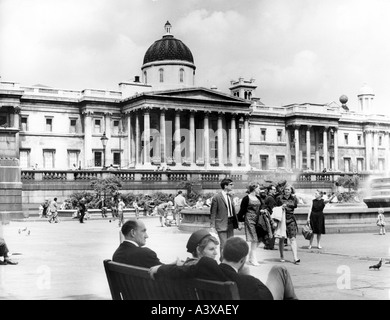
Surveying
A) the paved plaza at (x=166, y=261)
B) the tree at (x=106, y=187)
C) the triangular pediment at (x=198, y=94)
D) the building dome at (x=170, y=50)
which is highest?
the building dome at (x=170, y=50)

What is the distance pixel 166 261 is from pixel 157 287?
8.28 metres

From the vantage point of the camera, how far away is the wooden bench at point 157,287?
15.3 ft

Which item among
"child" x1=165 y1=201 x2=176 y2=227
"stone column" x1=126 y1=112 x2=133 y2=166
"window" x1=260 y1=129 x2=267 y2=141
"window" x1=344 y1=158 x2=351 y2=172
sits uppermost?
"window" x1=260 y1=129 x2=267 y2=141

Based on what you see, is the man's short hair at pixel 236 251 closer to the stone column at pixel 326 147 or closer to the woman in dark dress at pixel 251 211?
the woman in dark dress at pixel 251 211

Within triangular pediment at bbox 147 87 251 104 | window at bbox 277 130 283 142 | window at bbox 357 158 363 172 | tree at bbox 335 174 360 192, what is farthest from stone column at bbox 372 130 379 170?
triangular pediment at bbox 147 87 251 104

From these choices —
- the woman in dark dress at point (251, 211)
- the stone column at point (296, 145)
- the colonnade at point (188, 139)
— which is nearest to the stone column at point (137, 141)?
the colonnade at point (188, 139)

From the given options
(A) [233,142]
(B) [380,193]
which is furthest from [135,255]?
(A) [233,142]

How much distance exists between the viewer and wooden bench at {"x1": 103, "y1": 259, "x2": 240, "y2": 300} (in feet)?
15.3

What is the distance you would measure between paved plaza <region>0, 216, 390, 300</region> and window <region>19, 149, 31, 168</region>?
156 feet

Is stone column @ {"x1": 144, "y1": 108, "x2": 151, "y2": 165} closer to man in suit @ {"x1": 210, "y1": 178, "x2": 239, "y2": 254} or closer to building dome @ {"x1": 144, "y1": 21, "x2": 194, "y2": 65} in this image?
building dome @ {"x1": 144, "y1": 21, "x2": 194, "y2": 65}

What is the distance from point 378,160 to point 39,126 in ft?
148

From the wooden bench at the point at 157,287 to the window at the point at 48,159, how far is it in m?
64.5
